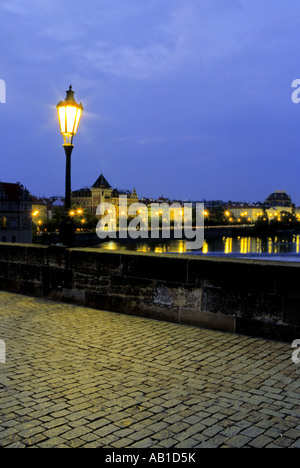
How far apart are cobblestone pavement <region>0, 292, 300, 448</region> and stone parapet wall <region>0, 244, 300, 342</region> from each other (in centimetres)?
31

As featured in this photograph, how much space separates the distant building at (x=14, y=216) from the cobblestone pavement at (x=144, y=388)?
236 feet

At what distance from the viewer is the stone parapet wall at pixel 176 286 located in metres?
5.72

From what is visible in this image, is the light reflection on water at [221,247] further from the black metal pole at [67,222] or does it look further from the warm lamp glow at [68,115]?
the warm lamp glow at [68,115]

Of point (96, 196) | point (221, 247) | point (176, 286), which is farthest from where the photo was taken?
point (96, 196)

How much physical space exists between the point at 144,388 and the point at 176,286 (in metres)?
2.77

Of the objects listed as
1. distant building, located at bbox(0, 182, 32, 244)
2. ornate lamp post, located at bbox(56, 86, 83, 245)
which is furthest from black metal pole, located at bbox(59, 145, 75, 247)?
distant building, located at bbox(0, 182, 32, 244)

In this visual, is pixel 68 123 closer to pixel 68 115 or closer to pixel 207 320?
pixel 68 115

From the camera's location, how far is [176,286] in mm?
6715

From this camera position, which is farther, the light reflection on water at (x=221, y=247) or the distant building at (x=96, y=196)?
the distant building at (x=96, y=196)

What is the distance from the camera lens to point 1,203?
76.4 metres

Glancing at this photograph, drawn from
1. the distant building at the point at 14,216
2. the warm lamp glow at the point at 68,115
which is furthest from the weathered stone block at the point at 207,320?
the distant building at the point at 14,216

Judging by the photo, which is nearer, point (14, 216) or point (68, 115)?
point (68, 115)

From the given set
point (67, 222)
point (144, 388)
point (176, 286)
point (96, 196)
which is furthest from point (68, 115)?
point (96, 196)
